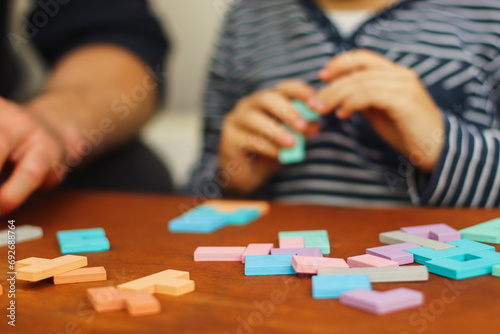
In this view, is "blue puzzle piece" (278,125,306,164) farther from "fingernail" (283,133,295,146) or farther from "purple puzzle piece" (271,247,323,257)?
"purple puzzle piece" (271,247,323,257)

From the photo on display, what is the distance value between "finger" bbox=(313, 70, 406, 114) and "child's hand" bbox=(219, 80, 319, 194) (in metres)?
0.04

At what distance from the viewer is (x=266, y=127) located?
0.83 metres

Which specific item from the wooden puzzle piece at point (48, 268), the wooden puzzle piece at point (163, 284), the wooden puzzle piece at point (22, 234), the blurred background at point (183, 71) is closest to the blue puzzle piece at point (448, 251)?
the wooden puzzle piece at point (163, 284)

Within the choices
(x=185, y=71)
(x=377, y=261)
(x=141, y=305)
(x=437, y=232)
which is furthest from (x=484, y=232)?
(x=185, y=71)

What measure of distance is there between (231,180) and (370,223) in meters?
0.39

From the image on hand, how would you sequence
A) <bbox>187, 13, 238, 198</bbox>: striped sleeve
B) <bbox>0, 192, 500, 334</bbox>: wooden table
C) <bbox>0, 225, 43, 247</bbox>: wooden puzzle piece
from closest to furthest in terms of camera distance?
<bbox>0, 192, 500, 334</bbox>: wooden table < <bbox>0, 225, 43, 247</bbox>: wooden puzzle piece < <bbox>187, 13, 238, 198</bbox>: striped sleeve

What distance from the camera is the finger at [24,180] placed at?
63cm

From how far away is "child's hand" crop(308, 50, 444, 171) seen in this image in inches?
30.0

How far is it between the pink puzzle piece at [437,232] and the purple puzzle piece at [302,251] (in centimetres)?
13

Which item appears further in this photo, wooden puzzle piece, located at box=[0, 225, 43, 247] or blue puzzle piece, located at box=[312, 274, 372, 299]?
wooden puzzle piece, located at box=[0, 225, 43, 247]

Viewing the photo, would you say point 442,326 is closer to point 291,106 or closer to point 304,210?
point 304,210

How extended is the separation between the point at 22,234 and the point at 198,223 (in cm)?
21

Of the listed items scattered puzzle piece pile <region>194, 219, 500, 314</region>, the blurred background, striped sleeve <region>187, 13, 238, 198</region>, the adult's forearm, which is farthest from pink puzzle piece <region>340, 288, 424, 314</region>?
the blurred background

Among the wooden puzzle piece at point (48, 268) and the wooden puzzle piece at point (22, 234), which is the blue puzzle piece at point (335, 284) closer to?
the wooden puzzle piece at point (48, 268)
